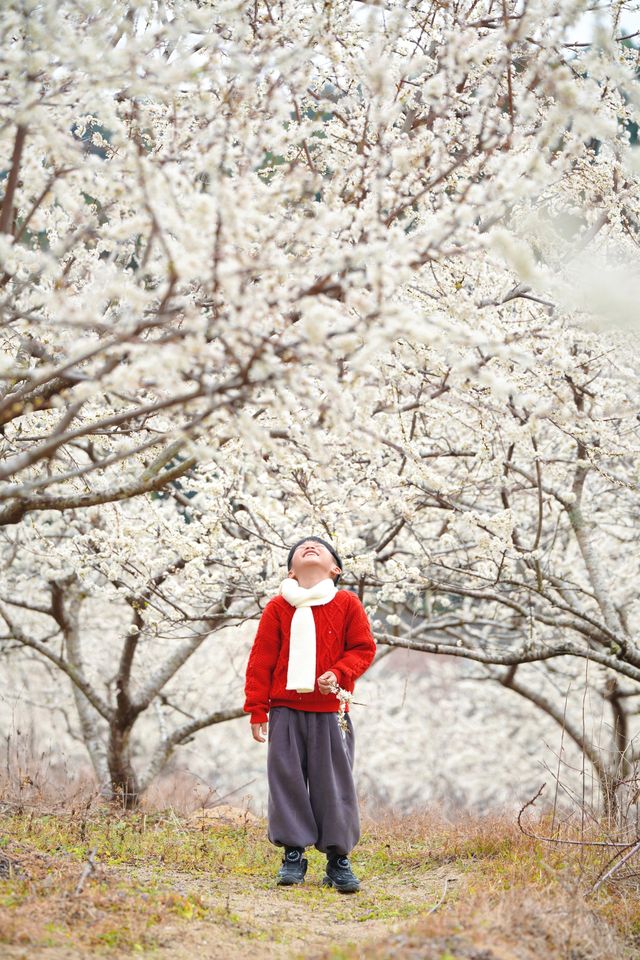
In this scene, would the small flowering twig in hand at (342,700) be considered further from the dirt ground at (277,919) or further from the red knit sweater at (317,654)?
the dirt ground at (277,919)

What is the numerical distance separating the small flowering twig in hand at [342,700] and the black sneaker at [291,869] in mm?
587

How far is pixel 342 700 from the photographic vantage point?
4250mm

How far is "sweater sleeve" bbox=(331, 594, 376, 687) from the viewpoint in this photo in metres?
4.20

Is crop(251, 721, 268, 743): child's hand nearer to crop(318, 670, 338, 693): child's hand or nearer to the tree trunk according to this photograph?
crop(318, 670, 338, 693): child's hand

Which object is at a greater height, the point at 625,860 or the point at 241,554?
the point at 241,554

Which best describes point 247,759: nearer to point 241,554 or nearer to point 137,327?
point 241,554

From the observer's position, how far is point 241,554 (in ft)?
18.6

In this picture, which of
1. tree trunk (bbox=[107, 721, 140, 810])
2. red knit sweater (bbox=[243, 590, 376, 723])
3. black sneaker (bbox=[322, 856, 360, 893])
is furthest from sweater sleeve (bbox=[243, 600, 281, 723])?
tree trunk (bbox=[107, 721, 140, 810])

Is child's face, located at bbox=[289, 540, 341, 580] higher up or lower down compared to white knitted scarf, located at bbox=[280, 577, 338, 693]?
higher up

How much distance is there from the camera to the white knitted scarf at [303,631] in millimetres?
4117

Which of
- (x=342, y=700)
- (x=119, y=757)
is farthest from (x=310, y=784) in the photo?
(x=119, y=757)

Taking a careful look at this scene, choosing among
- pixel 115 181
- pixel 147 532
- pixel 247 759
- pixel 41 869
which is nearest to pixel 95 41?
pixel 115 181

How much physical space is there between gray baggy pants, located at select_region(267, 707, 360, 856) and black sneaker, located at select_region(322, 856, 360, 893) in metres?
0.05

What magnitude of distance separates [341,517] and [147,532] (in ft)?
4.18
